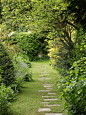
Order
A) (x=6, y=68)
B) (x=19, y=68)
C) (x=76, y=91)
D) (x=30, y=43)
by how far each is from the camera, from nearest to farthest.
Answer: (x=76, y=91)
(x=6, y=68)
(x=19, y=68)
(x=30, y=43)

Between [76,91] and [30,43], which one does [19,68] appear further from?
[30,43]

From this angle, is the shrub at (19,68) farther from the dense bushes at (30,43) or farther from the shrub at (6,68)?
the dense bushes at (30,43)

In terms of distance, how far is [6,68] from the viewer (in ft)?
16.5

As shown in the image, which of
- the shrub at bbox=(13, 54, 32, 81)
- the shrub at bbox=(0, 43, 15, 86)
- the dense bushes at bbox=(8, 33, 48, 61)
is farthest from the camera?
the dense bushes at bbox=(8, 33, 48, 61)

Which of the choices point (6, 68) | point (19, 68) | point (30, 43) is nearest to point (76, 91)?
point (6, 68)

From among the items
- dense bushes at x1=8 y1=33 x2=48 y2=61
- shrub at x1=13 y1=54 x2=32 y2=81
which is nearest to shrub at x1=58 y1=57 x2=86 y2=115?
shrub at x1=13 y1=54 x2=32 y2=81

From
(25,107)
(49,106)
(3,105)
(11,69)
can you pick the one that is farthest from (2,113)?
(11,69)

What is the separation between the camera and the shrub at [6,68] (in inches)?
196

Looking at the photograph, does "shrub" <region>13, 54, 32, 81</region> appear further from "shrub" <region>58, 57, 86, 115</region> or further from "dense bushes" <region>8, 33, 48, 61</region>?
"dense bushes" <region>8, 33, 48, 61</region>

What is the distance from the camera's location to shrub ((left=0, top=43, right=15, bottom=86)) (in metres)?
4.98

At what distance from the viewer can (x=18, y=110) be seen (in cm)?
365

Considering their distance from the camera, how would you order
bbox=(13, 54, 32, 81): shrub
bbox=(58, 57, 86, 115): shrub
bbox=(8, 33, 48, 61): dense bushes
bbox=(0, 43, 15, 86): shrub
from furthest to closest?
bbox=(8, 33, 48, 61): dense bushes
bbox=(13, 54, 32, 81): shrub
bbox=(0, 43, 15, 86): shrub
bbox=(58, 57, 86, 115): shrub

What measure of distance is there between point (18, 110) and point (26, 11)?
4.24m

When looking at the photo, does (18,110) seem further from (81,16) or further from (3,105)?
(81,16)
